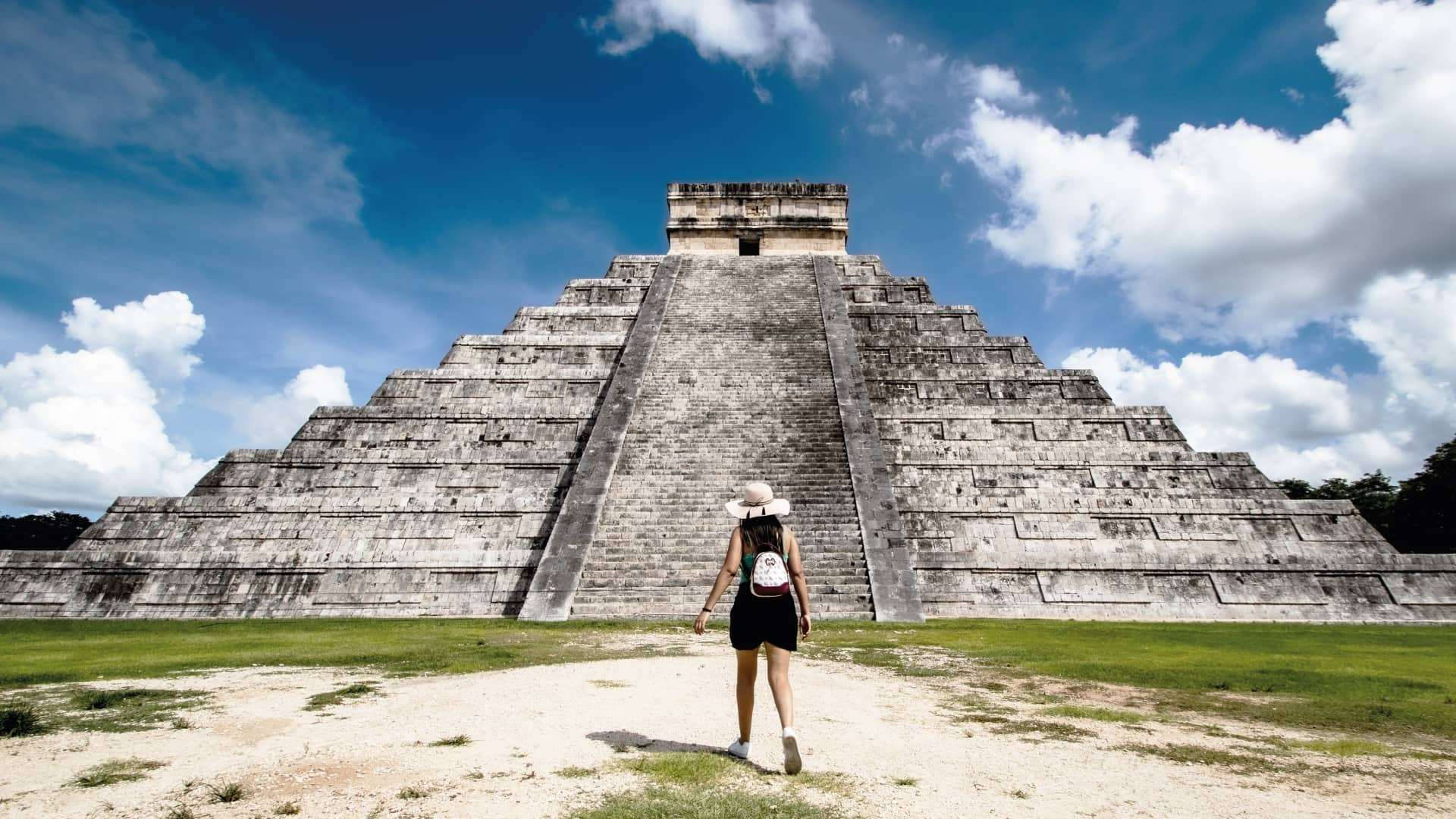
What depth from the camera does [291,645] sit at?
828cm

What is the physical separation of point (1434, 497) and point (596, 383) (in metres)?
24.0

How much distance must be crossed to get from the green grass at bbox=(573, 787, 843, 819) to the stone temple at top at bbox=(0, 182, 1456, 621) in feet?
23.1

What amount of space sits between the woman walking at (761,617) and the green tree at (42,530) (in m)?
31.9

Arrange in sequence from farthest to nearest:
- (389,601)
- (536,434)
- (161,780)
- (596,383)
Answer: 1. (596,383)
2. (536,434)
3. (389,601)
4. (161,780)

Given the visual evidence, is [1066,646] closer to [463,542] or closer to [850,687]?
[850,687]

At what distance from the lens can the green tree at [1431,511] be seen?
68.3 feet

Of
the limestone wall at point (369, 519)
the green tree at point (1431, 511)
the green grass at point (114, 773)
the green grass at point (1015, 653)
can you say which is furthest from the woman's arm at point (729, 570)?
the green tree at point (1431, 511)

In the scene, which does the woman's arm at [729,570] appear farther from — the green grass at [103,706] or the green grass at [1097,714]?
the green grass at [103,706]

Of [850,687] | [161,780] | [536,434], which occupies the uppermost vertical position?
[536,434]

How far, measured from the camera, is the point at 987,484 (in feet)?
44.0

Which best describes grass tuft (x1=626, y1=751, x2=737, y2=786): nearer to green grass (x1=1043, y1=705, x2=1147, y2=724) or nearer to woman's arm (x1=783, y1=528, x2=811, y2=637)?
woman's arm (x1=783, y1=528, x2=811, y2=637)

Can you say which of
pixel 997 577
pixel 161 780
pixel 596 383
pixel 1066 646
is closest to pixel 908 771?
pixel 161 780

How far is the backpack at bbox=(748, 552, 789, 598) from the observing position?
3959 mm

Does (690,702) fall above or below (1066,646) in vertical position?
below
